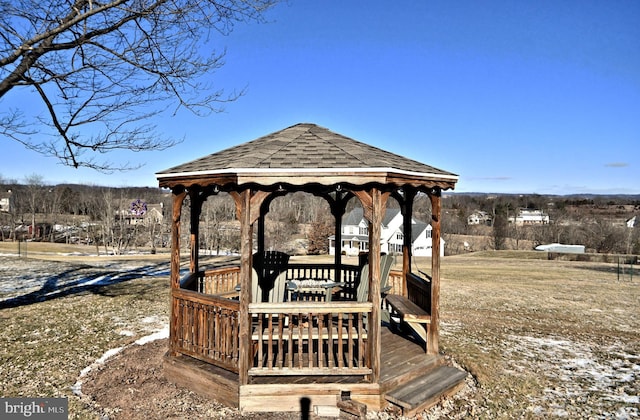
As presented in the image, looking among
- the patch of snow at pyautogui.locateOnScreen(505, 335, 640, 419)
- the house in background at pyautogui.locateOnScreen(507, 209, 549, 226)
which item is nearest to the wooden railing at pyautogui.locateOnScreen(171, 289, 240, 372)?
the patch of snow at pyautogui.locateOnScreen(505, 335, 640, 419)

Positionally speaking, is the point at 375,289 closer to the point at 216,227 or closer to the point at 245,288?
the point at 245,288

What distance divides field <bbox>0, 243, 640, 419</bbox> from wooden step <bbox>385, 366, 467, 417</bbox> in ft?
0.51

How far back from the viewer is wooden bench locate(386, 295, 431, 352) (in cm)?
570

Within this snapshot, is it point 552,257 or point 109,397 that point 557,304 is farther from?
point 552,257

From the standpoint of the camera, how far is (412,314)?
19.2 feet

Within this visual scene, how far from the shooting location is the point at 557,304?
12477 mm

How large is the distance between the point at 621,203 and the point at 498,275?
306ft

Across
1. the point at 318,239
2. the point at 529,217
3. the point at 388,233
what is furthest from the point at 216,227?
the point at 529,217

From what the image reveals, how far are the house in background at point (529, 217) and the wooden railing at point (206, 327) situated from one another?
64.6m

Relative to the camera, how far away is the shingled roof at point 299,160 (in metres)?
4.67

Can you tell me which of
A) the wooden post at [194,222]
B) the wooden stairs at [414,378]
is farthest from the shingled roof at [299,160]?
the wooden stairs at [414,378]

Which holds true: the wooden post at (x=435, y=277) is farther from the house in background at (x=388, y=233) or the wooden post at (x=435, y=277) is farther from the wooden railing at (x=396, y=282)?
the house in background at (x=388, y=233)

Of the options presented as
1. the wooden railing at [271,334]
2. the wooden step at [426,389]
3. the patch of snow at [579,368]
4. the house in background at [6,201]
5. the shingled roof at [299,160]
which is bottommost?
the patch of snow at [579,368]

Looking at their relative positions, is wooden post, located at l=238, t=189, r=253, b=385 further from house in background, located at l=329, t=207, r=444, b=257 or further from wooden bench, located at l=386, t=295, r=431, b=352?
house in background, located at l=329, t=207, r=444, b=257
